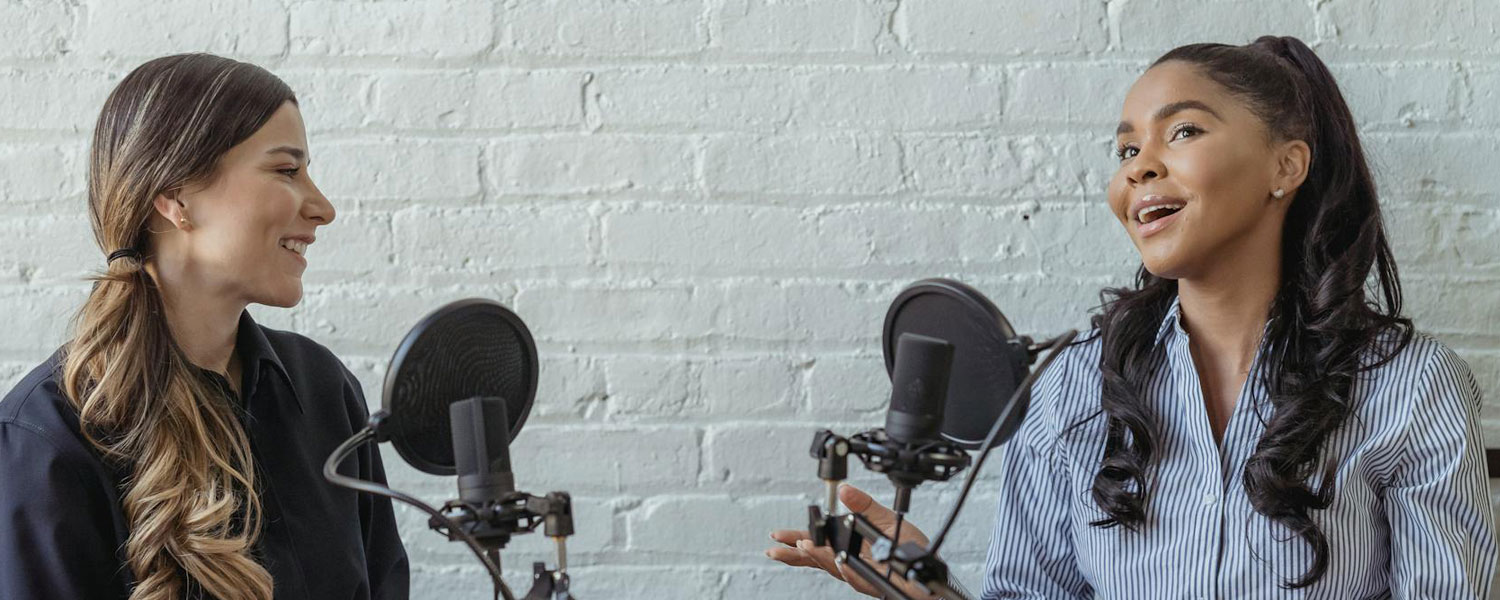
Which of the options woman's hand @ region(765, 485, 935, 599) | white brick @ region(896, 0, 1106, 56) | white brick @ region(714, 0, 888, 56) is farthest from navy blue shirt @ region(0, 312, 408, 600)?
white brick @ region(896, 0, 1106, 56)

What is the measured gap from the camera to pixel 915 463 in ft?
2.57

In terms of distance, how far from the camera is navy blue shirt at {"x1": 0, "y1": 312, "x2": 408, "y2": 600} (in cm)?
105

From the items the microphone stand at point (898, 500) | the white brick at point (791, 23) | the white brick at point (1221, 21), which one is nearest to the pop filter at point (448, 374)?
the microphone stand at point (898, 500)

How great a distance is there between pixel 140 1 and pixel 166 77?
40 cm

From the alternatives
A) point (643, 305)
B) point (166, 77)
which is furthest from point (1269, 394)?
point (166, 77)

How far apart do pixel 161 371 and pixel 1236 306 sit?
3.51 feet

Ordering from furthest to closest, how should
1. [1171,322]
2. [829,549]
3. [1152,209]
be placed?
[1171,322] → [1152,209] → [829,549]

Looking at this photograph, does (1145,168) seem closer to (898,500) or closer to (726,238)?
(726,238)

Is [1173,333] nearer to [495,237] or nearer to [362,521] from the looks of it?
[495,237]

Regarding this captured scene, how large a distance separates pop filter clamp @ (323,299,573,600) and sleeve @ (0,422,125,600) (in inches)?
14.0

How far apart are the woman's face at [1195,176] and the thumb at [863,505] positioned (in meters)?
0.36

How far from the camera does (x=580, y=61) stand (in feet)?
4.96

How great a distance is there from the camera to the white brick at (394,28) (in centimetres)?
151

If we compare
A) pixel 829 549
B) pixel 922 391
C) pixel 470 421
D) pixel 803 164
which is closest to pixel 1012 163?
pixel 803 164
